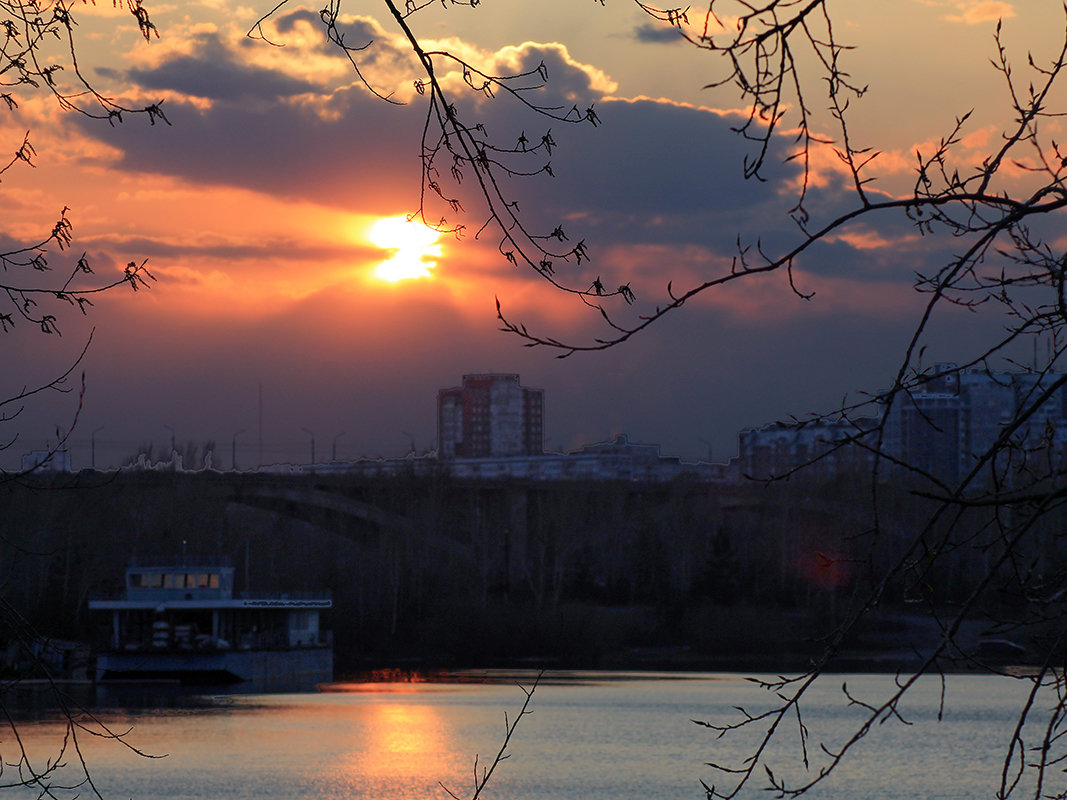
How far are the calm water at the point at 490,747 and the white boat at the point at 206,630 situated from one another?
5.84 meters

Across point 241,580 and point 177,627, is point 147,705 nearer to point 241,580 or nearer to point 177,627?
point 177,627

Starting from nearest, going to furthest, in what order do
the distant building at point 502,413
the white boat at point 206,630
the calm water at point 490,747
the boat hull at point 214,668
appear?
the calm water at point 490,747 < the boat hull at point 214,668 < the white boat at point 206,630 < the distant building at point 502,413

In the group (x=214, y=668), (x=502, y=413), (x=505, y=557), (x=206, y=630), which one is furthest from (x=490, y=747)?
(x=502, y=413)

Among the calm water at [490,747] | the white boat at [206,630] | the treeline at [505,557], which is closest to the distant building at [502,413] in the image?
the treeline at [505,557]

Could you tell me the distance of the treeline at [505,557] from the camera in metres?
64.6

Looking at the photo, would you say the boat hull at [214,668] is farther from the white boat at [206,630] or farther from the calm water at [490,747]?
the calm water at [490,747]

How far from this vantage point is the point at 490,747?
32.1 m

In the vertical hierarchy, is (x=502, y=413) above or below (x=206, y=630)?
above

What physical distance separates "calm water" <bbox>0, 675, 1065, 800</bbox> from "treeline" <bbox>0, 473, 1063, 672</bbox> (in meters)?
18.0

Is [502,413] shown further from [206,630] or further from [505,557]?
[206,630]

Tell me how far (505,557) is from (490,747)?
1671 inches

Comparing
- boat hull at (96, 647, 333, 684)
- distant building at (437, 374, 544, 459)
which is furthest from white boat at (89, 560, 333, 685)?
distant building at (437, 374, 544, 459)

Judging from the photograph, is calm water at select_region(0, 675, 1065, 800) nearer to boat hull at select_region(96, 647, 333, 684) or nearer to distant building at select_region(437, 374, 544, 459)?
boat hull at select_region(96, 647, 333, 684)

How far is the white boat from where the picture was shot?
171ft
